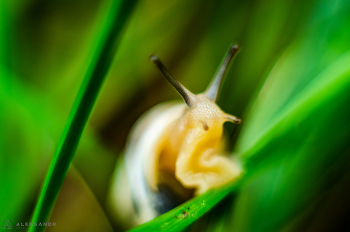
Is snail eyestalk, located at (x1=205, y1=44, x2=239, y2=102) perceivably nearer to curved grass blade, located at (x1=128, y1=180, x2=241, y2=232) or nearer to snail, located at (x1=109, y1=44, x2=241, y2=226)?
snail, located at (x1=109, y1=44, x2=241, y2=226)

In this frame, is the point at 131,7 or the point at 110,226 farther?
the point at 110,226

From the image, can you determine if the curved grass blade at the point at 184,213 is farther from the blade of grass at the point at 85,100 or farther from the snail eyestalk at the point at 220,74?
the snail eyestalk at the point at 220,74

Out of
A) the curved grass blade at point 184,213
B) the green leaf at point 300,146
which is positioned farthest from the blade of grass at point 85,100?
the green leaf at point 300,146

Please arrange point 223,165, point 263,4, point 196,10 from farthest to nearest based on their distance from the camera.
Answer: point 196,10 < point 263,4 < point 223,165

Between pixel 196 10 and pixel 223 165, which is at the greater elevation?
pixel 196 10

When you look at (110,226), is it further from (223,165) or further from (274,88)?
(274,88)

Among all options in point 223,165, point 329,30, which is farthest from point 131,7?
point 329,30

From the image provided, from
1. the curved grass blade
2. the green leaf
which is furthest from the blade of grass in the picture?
the green leaf

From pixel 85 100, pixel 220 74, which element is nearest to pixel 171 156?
pixel 220 74
